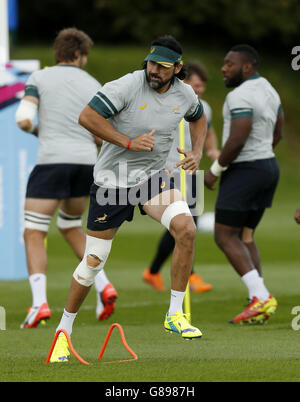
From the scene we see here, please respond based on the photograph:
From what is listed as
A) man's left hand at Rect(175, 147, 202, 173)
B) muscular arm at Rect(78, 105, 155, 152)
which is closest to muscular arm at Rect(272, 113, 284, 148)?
man's left hand at Rect(175, 147, 202, 173)

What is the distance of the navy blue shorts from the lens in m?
9.02

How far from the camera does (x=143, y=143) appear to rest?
6680 mm

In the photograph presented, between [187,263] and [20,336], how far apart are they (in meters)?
1.89

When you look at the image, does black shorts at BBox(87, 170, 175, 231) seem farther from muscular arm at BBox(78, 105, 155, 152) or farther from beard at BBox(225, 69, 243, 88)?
beard at BBox(225, 69, 243, 88)

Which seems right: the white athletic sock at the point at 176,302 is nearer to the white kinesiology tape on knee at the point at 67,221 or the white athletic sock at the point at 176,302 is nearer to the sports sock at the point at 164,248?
the white kinesiology tape on knee at the point at 67,221

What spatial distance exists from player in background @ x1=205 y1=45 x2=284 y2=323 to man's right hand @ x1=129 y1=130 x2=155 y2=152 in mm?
2263

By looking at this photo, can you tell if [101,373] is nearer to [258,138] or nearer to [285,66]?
[258,138]

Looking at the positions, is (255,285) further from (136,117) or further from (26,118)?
(136,117)

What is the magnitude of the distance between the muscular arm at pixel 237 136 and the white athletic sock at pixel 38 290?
6.60 ft

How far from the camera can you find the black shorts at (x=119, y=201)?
23.0 feet

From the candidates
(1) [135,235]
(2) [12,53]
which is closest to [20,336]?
(1) [135,235]

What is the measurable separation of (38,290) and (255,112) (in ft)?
8.33

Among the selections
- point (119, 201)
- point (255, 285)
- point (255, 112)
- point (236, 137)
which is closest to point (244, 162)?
point (236, 137)

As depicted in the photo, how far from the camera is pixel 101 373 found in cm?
604
